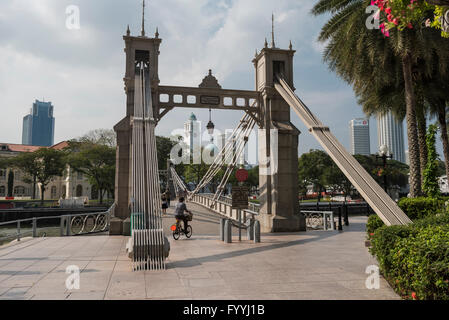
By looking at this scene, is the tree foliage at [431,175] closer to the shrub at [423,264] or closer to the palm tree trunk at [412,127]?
the palm tree trunk at [412,127]

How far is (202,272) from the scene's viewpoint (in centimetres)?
730

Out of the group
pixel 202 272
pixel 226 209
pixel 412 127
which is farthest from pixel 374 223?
pixel 226 209

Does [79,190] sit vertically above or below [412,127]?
below

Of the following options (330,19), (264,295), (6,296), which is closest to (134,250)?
(6,296)

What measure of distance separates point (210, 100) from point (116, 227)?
6981mm

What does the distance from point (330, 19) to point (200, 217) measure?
1406 cm

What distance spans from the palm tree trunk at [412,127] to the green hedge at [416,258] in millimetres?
8499

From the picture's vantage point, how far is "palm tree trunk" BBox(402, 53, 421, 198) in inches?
555

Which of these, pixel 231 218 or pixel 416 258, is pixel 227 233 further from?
pixel 231 218

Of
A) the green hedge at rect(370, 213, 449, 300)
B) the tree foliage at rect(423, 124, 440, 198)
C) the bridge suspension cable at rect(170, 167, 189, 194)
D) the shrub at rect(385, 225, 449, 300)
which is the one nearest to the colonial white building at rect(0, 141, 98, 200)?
the bridge suspension cable at rect(170, 167, 189, 194)

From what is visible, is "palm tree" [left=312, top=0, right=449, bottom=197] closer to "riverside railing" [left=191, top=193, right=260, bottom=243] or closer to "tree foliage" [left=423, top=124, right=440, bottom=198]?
"tree foliage" [left=423, top=124, right=440, bottom=198]

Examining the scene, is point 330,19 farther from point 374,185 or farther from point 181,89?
point 374,185

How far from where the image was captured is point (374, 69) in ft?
51.5

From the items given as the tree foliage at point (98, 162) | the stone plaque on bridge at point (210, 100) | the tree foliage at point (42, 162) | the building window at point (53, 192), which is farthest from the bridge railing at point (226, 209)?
the building window at point (53, 192)
